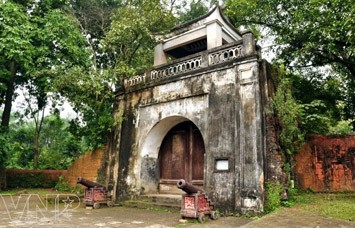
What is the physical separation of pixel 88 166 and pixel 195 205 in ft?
22.8

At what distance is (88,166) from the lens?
41.4 feet

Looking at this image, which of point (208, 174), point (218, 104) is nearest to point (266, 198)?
point (208, 174)

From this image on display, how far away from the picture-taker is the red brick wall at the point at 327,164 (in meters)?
9.38

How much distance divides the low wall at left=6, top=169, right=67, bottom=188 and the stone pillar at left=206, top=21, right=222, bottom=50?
10753mm

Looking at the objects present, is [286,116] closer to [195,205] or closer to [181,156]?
[195,205]

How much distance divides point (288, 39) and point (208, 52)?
454 cm

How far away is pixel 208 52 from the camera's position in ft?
30.6

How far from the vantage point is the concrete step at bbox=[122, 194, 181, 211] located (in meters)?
9.10

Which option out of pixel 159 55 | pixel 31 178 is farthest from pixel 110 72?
pixel 31 178

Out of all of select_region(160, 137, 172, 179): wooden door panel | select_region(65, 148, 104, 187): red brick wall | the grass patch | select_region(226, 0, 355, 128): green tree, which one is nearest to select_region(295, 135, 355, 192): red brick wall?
the grass patch

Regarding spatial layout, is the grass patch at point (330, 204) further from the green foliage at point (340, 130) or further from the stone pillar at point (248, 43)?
the stone pillar at point (248, 43)

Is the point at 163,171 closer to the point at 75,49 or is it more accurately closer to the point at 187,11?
the point at 75,49

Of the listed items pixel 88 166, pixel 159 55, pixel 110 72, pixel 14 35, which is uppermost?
pixel 14 35

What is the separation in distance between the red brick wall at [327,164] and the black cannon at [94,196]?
6.47 m
